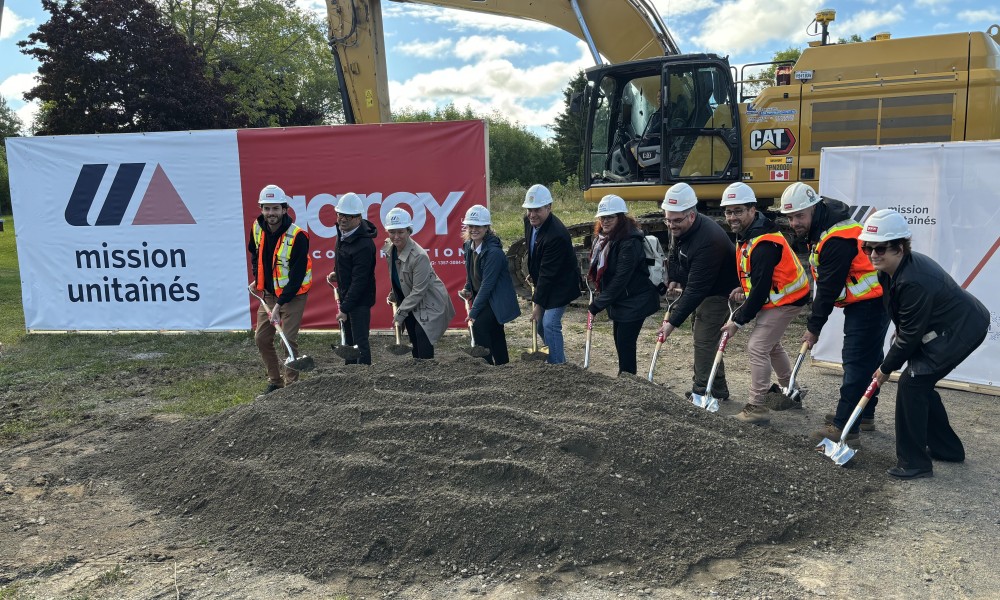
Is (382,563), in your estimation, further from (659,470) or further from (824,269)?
(824,269)

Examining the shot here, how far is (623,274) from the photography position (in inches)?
236

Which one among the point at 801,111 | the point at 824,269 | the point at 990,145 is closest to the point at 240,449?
the point at 824,269

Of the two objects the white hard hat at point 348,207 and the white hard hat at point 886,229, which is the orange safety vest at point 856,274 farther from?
the white hard hat at point 348,207

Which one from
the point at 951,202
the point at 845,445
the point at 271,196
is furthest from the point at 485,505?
the point at 951,202

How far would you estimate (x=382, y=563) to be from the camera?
3846mm

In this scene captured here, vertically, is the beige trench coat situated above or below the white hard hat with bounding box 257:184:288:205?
below

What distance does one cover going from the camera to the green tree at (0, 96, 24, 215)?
35.9m

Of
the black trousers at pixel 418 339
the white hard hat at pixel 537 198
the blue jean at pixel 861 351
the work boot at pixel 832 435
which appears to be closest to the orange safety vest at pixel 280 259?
the black trousers at pixel 418 339

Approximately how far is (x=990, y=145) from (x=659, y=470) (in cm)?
452

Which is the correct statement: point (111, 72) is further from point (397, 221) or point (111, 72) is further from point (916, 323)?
point (916, 323)

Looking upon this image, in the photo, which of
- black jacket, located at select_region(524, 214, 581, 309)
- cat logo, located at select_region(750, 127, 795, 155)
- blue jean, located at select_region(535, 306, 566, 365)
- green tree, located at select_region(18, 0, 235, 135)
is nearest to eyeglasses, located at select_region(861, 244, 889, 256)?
black jacket, located at select_region(524, 214, 581, 309)

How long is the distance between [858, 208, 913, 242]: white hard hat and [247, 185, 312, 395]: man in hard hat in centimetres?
433

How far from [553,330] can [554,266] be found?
1.86 ft

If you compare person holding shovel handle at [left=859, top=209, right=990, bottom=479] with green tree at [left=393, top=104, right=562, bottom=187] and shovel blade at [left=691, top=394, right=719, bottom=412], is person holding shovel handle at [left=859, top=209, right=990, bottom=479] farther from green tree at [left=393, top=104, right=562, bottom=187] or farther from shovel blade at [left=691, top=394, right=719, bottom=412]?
green tree at [left=393, top=104, right=562, bottom=187]
